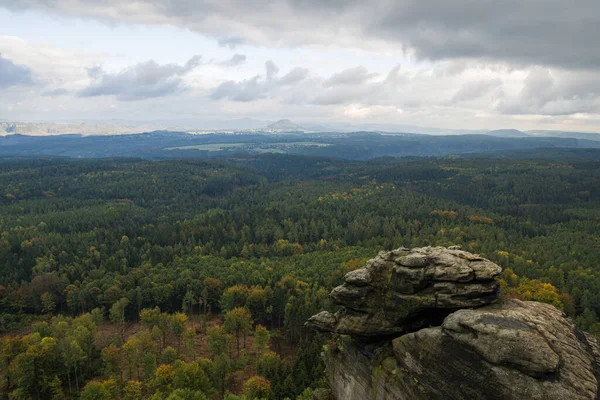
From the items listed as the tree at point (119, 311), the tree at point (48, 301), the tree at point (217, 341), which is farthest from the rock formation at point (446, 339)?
the tree at point (48, 301)

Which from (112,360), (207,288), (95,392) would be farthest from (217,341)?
(207,288)

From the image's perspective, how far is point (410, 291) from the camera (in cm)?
2923

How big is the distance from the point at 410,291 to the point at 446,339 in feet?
17.4

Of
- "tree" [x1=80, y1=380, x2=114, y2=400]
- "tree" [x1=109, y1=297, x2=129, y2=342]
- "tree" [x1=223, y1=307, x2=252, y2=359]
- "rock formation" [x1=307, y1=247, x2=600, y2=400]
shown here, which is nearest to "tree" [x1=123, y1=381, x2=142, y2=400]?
"tree" [x1=80, y1=380, x2=114, y2=400]

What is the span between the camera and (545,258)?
12206 centimetres

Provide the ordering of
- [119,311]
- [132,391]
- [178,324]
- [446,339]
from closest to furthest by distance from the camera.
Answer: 1. [446,339]
2. [132,391]
3. [178,324]
4. [119,311]

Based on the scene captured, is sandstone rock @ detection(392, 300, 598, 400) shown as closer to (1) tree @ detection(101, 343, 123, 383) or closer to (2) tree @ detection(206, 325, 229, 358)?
(2) tree @ detection(206, 325, 229, 358)

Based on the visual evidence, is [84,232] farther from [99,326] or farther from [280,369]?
[280,369]

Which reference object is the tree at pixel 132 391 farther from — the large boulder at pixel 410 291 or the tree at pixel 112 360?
the large boulder at pixel 410 291

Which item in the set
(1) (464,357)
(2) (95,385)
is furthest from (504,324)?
(2) (95,385)

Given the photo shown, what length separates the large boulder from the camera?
2695 centimetres

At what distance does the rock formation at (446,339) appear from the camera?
69.2ft

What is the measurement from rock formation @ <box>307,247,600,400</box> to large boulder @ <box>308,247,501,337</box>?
0.27 feet

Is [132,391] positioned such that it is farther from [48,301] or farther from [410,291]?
[48,301]
